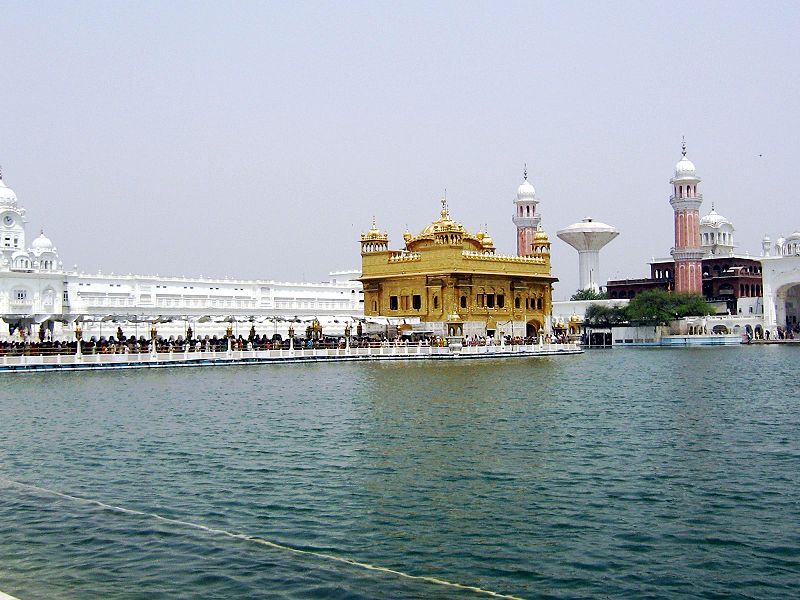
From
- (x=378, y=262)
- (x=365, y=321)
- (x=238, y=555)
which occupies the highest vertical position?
(x=378, y=262)

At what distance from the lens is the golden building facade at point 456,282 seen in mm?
63656

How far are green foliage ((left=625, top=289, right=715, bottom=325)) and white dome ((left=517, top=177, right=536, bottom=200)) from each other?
24566 mm

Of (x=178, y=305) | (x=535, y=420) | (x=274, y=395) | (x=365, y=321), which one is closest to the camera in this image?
(x=535, y=420)

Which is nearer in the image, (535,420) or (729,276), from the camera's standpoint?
(535,420)

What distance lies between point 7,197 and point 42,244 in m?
8.17

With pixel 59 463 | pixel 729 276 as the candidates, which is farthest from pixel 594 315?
pixel 59 463

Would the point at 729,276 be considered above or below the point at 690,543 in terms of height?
above

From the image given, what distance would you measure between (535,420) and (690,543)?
12.0 meters

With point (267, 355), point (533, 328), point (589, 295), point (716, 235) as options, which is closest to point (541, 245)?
point (533, 328)

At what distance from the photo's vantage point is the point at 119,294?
7950 cm

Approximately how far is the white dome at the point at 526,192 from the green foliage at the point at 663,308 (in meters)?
24.6

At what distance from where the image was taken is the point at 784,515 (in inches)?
520

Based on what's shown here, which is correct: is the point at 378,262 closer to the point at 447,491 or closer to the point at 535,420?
the point at 535,420

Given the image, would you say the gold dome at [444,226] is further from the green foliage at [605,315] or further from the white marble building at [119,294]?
the green foliage at [605,315]
